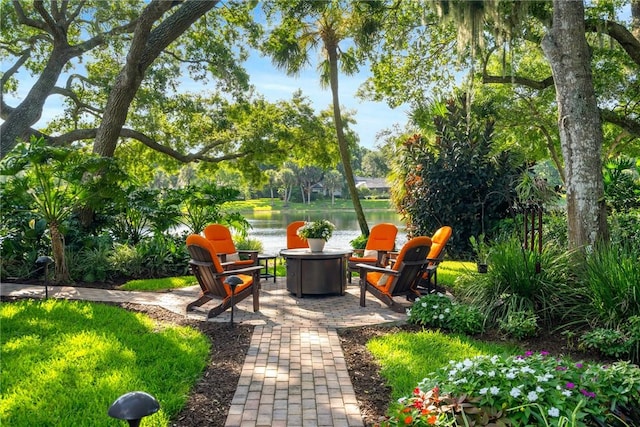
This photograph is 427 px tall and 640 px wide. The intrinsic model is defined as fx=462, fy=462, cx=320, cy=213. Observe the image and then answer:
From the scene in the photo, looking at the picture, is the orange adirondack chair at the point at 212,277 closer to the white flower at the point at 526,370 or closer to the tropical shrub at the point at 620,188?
the white flower at the point at 526,370

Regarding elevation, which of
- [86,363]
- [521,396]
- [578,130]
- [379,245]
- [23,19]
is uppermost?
[23,19]

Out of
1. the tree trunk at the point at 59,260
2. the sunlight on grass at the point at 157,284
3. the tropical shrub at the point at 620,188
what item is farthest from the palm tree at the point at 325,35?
the tree trunk at the point at 59,260

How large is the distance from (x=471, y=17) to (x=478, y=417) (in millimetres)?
6403

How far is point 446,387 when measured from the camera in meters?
2.49

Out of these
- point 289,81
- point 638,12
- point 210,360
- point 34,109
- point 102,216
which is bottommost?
point 210,360

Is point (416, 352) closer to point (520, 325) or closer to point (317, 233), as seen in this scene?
point (520, 325)

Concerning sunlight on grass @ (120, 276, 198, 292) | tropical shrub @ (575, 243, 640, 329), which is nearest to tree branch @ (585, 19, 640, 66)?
tropical shrub @ (575, 243, 640, 329)

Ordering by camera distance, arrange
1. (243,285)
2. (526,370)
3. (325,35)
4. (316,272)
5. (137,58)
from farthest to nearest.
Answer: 1. (325,35)
2. (137,58)
3. (316,272)
4. (243,285)
5. (526,370)

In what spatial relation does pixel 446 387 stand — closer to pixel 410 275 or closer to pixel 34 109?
pixel 410 275

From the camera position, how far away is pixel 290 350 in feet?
14.2

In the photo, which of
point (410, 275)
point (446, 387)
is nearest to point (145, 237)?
point (410, 275)

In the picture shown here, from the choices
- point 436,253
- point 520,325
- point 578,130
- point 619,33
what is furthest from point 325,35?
point 520,325

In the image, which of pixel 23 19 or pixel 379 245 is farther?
pixel 23 19

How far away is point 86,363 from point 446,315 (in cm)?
350
